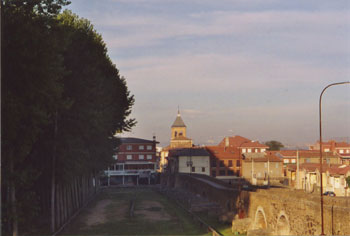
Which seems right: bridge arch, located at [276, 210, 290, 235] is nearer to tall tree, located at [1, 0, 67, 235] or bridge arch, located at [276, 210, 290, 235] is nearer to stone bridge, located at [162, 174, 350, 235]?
stone bridge, located at [162, 174, 350, 235]

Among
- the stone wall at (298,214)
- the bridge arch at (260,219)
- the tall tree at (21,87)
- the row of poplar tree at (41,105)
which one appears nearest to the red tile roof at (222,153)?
the row of poplar tree at (41,105)

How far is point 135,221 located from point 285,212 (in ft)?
66.8

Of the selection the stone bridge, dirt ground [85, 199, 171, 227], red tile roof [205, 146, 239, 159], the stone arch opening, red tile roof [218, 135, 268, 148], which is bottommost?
dirt ground [85, 199, 171, 227]

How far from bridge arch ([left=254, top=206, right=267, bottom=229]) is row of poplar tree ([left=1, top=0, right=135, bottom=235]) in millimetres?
16289

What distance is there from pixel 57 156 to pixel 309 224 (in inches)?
809

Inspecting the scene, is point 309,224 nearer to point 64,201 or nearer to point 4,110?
point 4,110

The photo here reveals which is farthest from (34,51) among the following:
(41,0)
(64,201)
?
(64,201)

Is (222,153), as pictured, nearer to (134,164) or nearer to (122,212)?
(134,164)

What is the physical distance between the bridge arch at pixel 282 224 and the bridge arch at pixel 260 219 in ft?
11.1

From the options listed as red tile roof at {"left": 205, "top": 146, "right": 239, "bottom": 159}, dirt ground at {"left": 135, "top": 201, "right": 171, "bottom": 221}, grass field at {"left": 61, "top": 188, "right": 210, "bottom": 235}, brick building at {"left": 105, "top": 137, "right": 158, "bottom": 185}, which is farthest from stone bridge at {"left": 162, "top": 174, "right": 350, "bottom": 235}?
brick building at {"left": 105, "top": 137, "right": 158, "bottom": 185}

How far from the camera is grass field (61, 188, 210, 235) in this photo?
43500 mm

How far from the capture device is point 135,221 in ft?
166

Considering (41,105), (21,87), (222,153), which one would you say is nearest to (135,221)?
(41,105)

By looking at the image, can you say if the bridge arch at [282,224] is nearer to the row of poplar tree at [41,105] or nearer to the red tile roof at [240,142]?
the row of poplar tree at [41,105]
